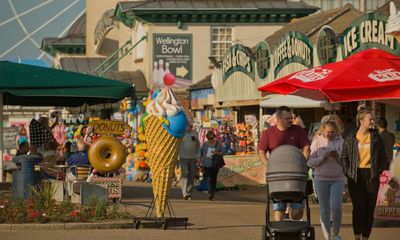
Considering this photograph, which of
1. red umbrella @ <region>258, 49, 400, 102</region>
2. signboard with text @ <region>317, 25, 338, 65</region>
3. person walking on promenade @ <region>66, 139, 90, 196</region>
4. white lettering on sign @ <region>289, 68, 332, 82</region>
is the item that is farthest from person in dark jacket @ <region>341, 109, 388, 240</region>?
signboard with text @ <region>317, 25, 338, 65</region>

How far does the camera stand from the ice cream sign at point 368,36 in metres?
22.5

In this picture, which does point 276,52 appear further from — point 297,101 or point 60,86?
point 60,86

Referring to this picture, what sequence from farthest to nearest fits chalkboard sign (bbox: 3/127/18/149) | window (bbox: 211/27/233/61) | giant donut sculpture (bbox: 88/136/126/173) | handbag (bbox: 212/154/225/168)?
1. window (bbox: 211/27/233/61)
2. chalkboard sign (bbox: 3/127/18/149)
3. handbag (bbox: 212/154/225/168)
4. giant donut sculpture (bbox: 88/136/126/173)

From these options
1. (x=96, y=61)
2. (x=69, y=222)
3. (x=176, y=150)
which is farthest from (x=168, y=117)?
(x=96, y=61)

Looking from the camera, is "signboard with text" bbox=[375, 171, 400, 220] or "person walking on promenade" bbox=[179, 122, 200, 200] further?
"person walking on promenade" bbox=[179, 122, 200, 200]

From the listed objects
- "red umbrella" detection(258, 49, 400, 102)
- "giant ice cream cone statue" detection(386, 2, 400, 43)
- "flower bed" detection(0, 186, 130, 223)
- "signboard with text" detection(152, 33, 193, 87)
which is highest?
"signboard with text" detection(152, 33, 193, 87)

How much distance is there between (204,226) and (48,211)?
2.38m

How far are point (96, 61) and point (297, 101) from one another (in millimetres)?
39209

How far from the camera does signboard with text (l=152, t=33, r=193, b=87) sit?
47.1 metres

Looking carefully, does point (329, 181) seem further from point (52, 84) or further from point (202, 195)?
point (202, 195)

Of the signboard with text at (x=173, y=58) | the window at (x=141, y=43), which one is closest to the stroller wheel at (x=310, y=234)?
the signboard with text at (x=173, y=58)

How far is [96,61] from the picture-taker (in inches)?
2511

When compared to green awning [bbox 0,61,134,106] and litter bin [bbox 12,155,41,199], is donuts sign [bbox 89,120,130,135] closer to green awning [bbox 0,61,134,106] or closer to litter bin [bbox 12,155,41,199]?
green awning [bbox 0,61,134,106]

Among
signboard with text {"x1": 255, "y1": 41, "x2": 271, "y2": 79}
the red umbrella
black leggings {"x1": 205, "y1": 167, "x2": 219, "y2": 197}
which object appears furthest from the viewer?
signboard with text {"x1": 255, "y1": 41, "x2": 271, "y2": 79}
